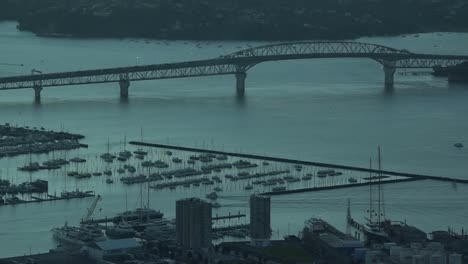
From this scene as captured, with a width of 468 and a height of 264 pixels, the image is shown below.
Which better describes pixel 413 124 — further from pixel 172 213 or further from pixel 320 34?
pixel 320 34

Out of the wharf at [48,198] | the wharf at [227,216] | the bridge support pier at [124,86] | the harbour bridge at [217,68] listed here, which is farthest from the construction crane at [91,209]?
the bridge support pier at [124,86]

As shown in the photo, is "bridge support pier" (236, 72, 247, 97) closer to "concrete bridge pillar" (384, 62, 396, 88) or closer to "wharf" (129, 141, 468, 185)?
"concrete bridge pillar" (384, 62, 396, 88)

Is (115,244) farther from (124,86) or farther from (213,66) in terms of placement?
(213,66)

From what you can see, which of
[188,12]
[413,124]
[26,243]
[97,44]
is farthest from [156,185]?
[188,12]

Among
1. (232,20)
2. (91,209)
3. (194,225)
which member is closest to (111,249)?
(194,225)

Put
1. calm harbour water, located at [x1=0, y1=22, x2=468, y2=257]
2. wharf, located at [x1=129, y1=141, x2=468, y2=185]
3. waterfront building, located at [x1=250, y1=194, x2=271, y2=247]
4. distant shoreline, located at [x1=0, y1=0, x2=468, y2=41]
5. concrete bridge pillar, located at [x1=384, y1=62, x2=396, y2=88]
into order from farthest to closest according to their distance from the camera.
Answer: distant shoreline, located at [x1=0, y1=0, x2=468, y2=41]
concrete bridge pillar, located at [x1=384, y1=62, x2=396, y2=88]
wharf, located at [x1=129, y1=141, x2=468, y2=185]
calm harbour water, located at [x1=0, y1=22, x2=468, y2=257]
waterfront building, located at [x1=250, y1=194, x2=271, y2=247]

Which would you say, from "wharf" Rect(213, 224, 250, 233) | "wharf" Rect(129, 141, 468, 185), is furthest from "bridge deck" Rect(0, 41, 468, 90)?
"wharf" Rect(213, 224, 250, 233)
